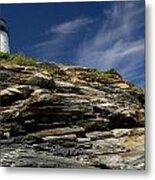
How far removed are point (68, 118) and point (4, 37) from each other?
1.43 ft

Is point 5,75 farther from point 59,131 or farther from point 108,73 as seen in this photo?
point 108,73

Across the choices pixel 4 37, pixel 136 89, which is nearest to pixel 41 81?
pixel 4 37

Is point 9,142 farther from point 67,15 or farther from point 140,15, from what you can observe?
point 140,15

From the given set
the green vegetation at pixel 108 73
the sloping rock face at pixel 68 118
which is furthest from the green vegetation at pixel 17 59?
the green vegetation at pixel 108 73

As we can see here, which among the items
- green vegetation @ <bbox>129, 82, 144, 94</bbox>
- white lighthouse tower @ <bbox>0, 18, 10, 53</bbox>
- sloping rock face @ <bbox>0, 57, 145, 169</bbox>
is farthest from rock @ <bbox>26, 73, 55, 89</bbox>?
green vegetation @ <bbox>129, 82, 144, 94</bbox>

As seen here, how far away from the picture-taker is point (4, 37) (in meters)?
2.21

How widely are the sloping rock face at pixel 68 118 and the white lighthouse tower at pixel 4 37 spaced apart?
0.07 metres

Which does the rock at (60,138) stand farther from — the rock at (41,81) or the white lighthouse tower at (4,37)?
the white lighthouse tower at (4,37)

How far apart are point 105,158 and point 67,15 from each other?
608 mm

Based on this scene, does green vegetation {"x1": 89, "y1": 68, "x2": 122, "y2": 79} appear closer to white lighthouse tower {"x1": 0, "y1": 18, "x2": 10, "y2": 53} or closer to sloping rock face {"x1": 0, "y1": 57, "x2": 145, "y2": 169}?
sloping rock face {"x1": 0, "y1": 57, "x2": 145, "y2": 169}

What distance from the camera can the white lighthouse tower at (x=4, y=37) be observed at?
7.25 feet

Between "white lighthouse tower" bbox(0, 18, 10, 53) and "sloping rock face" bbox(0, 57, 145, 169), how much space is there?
67mm

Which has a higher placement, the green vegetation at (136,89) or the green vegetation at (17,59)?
the green vegetation at (17,59)

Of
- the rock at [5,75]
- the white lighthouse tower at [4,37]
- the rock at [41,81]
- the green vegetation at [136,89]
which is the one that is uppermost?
the white lighthouse tower at [4,37]
